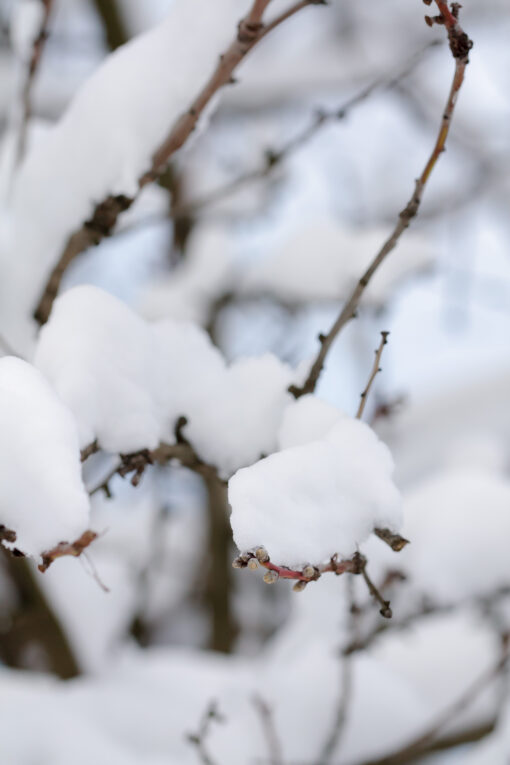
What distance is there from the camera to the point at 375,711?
4.20ft

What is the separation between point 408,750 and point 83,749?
54cm

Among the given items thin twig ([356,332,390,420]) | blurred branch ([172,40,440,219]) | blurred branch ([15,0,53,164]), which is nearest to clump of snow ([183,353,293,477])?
thin twig ([356,332,390,420])

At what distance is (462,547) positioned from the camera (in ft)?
3.51

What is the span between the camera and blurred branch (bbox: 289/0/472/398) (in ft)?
1.81

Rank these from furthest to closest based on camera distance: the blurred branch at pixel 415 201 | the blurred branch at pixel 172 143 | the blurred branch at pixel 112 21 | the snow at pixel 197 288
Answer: the blurred branch at pixel 112 21
the snow at pixel 197 288
the blurred branch at pixel 172 143
the blurred branch at pixel 415 201

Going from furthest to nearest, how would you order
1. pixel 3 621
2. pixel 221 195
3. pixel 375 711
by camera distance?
pixel 3 621, pixel 375 711, pixel 221 195

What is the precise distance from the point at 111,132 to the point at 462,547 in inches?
33.1

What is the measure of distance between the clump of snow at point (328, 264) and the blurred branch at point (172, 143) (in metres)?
0.91

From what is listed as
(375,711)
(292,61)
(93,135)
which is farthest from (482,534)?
(292,61)

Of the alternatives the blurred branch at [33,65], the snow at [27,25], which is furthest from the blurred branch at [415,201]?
the snow at [27,25]

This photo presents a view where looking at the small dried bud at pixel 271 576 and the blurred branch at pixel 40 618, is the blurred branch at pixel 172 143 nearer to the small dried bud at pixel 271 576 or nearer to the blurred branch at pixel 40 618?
the small dried bud at pixel 271 576

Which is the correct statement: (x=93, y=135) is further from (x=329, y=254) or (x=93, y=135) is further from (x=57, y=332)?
(x=329, y=254)

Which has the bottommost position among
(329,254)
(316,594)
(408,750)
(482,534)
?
(408,750)

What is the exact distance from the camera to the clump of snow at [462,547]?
1042 millimetres
